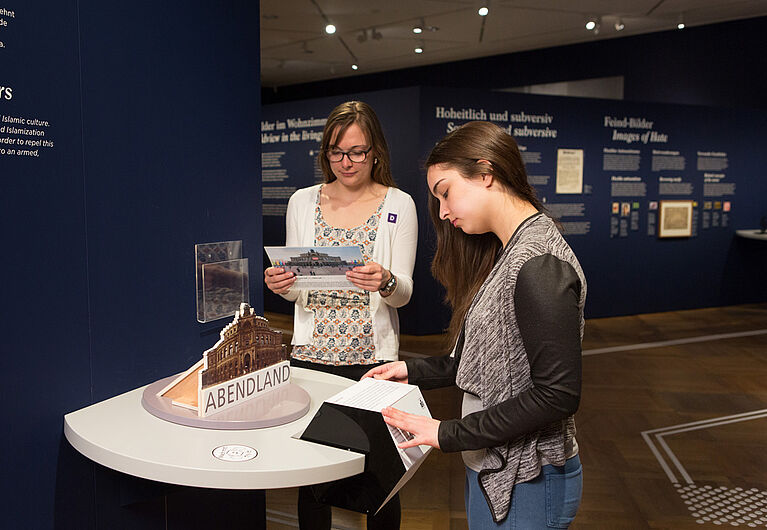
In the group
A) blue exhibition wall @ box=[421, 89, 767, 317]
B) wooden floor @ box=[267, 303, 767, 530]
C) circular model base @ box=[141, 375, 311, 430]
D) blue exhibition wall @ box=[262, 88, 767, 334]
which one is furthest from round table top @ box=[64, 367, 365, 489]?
blue exhibition wall @ box=[421, 89, 767, 317]

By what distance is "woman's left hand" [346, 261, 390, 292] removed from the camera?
76.9 inches

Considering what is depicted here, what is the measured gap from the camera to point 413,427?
1.28 m

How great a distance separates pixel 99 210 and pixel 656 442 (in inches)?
138

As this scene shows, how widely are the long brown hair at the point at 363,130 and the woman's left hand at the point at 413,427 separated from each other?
1.13m

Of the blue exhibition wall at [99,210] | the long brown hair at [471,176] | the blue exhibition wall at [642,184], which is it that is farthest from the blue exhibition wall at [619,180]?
the long brown hair at [471,176]

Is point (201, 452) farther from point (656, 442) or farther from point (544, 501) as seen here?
point (656, 442)

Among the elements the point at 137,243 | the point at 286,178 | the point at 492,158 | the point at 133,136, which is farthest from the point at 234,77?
the point at 286,178

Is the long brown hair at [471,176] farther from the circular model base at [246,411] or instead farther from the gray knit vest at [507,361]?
the circular model base at [246,411]

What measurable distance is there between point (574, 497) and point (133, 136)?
4.68ft

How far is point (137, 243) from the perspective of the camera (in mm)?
1723

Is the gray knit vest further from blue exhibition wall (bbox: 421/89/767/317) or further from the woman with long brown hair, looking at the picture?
blue exhibition wall (bbox: 421/89/767/317)

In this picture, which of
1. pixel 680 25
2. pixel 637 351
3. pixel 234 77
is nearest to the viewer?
pixel 234 77

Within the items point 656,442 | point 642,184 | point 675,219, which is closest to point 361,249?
point 656,442

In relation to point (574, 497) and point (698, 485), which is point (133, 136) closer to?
point (574, 497)
